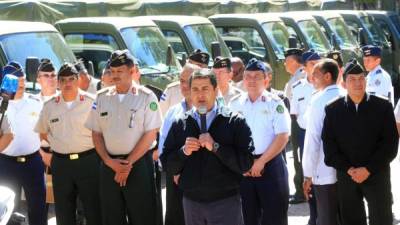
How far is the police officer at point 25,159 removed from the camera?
770cm

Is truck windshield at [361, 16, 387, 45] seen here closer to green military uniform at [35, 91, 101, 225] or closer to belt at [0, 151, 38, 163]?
belt at [0, 151, 38, 163]

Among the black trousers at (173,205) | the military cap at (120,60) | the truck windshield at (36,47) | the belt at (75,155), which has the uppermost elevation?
the military cap at (120,60)

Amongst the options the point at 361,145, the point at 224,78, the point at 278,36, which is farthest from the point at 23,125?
the point at 278,36

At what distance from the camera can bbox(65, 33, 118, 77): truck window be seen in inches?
476

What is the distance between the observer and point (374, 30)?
72.6ft

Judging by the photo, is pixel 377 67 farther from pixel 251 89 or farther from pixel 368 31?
pixel 368 31

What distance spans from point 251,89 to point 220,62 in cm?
92

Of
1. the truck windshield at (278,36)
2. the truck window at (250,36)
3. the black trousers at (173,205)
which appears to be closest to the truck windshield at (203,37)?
the truck window at (250,36)

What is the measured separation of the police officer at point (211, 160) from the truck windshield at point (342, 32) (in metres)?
13.8

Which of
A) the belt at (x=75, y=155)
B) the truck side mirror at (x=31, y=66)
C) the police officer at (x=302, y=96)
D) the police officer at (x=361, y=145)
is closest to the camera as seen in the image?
the police officer at (x=361, y=145)

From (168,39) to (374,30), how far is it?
30.2ft

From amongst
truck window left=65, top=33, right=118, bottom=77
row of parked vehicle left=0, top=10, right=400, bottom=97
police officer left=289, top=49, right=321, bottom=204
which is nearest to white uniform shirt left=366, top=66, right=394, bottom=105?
police officer left=289, top=49, right=321, bottom=204

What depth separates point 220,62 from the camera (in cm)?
801

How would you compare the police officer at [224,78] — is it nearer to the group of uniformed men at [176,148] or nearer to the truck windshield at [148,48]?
the group of uniformed men at [176,148]
